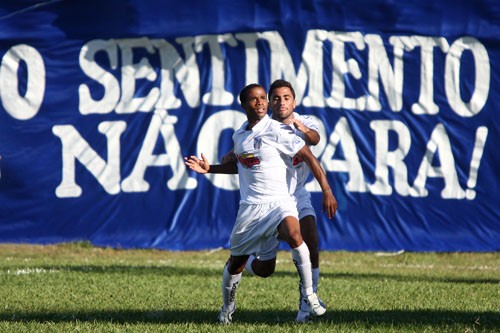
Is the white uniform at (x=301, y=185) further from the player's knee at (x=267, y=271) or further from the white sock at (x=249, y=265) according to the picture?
the player's knee at (x=267, y=271)

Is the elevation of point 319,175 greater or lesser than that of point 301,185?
greater

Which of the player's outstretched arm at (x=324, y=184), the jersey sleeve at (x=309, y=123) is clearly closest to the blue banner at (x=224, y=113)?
the jersey sleeve at (x=309, y=123)

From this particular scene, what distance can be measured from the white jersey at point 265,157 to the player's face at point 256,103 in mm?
91

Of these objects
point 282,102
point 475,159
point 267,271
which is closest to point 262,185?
point 267,271

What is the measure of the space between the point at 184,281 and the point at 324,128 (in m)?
5.42

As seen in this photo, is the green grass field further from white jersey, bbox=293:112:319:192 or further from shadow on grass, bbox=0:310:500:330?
white jersey, bbox=293:112:319:192

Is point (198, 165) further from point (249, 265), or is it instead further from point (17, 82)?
point (17, 82)

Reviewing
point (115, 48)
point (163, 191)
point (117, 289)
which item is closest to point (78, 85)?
point (115, 48)

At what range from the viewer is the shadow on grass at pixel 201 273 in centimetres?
1191

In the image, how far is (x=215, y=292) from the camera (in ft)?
32.9

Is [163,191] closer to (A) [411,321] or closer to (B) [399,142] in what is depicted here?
(B) [399,142]

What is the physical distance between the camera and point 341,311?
328 inches

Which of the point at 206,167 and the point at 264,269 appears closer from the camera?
the point at 206,167

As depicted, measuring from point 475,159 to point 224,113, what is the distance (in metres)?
4.04
